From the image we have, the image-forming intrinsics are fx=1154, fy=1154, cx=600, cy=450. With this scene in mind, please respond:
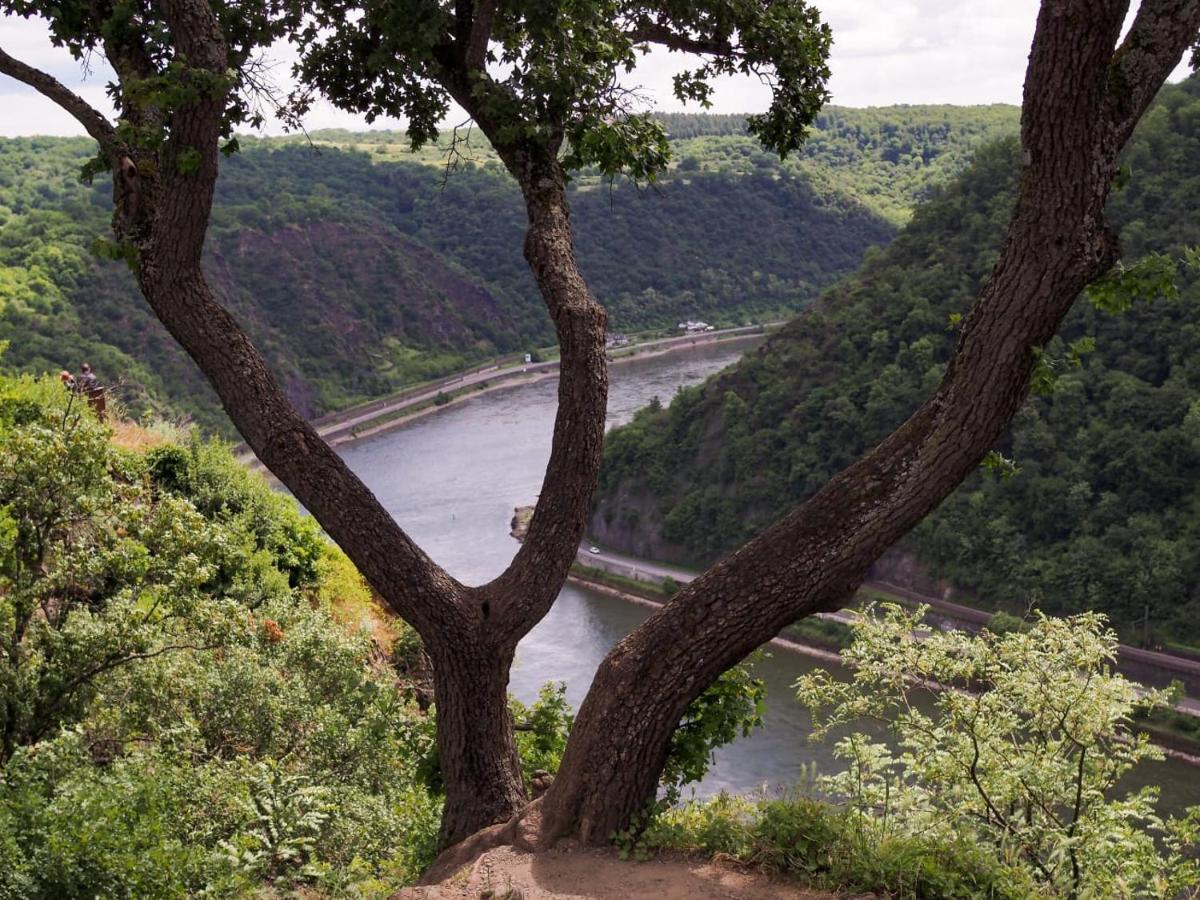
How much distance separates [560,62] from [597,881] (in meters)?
2.95

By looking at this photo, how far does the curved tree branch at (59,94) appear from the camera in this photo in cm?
409

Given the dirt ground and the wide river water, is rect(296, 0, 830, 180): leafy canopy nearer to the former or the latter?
the dirt ground

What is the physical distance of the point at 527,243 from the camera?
4500mm

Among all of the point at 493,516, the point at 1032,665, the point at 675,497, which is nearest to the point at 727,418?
the point at 675,497

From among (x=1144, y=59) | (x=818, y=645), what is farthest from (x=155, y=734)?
Answer: (x=818, y=645)

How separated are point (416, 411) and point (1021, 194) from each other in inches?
1909

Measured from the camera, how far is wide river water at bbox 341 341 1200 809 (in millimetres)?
21562

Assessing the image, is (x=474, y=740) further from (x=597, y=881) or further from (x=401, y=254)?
(x=401, y=254)

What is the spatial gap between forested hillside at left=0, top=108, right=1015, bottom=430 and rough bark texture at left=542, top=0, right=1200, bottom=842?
39148 millimetres

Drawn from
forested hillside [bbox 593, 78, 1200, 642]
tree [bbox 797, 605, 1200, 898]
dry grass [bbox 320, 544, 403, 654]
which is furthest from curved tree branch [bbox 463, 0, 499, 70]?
forested hillside [bbox 593, 78, 1200, 642]

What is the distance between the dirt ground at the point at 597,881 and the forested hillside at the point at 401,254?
128 feet

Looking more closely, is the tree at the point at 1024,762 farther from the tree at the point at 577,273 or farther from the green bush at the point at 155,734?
the green bush at the point at 155,734

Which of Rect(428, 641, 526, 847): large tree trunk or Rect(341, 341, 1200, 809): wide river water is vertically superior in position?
Rect(428, 641, 526, 847): large tree trunk

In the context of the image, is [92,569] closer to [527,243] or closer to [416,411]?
[527,243]
